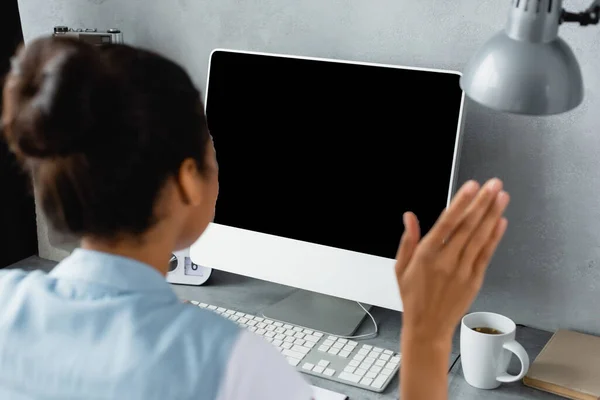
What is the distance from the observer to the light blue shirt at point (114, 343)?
0.62 metres

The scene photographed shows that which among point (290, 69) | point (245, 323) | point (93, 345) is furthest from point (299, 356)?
point (93, 345)

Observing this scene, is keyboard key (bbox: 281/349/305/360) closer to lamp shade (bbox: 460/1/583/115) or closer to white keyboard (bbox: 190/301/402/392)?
white keyboard (bbox: 190/301/402/392)

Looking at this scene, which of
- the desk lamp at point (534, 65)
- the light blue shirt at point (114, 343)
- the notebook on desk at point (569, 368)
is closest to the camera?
the light blue shirt at point (114, 343)

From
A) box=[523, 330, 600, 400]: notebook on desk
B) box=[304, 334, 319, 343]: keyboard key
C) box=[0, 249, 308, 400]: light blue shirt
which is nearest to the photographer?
box=[0, 249, 308, 400]: light blue shirt

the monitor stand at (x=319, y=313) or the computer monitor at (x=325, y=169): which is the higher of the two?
the computer monitor at (x=325, y=169)

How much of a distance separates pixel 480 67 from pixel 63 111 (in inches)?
17.6

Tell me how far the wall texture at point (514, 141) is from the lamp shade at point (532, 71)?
0.39 meters

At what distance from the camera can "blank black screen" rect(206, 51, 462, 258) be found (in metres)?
1.12

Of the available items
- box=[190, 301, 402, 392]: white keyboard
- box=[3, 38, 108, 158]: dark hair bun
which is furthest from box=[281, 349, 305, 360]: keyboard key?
box=[3, 38, 108, 158]: dark hair bun

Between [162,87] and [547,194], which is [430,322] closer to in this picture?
[162,87]

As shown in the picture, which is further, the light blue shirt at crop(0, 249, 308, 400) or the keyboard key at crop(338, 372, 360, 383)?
the keyboard key at crop(338, 372, 360, 383)

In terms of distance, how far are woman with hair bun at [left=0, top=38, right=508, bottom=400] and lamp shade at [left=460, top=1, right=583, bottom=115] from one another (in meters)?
0.13

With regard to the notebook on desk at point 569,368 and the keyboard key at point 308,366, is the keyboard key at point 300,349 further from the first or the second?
the notebook on desk at point 569,368

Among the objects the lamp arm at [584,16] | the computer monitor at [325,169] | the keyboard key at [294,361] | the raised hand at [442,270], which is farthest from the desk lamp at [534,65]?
the keyboard key at [294,361]
